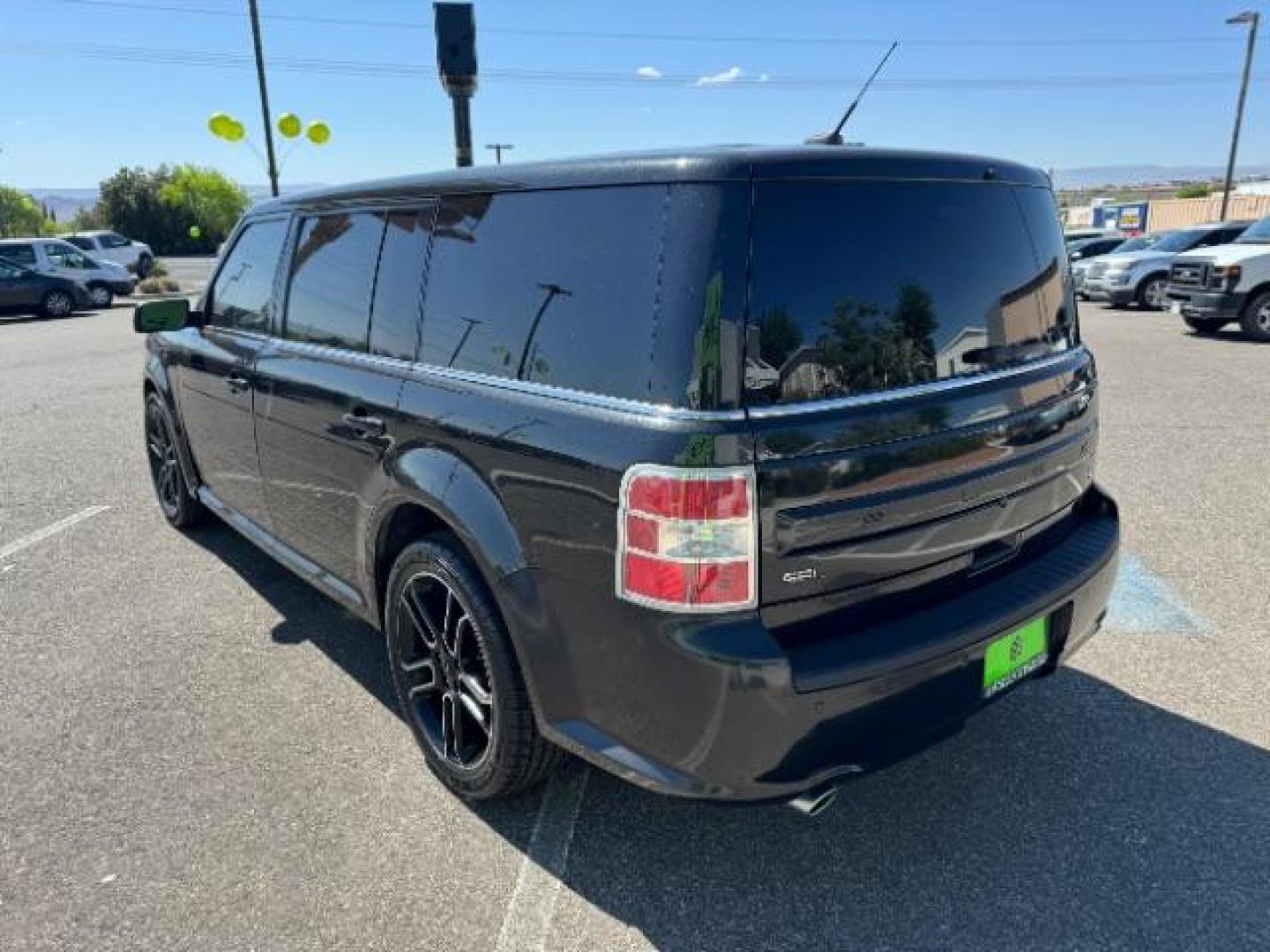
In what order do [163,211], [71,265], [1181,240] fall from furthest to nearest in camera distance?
[163,211] → [71,265] → [1181,240]

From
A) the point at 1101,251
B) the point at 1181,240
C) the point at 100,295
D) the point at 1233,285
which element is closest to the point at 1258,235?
the point at 1233,285

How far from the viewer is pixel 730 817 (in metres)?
2.64

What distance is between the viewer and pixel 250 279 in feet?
13.0

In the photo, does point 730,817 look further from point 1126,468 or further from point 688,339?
point 1126,468

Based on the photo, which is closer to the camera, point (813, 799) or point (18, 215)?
point (813, 799)

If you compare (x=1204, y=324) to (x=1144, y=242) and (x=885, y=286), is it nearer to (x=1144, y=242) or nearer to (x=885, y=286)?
(x=1144, y=242)

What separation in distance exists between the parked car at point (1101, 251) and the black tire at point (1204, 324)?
422 cm

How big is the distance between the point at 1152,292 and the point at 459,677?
775 inches

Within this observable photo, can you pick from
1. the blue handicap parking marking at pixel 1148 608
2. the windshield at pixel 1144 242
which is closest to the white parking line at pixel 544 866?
the blue handicap parking marking at pixel 1148 608

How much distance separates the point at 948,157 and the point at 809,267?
66 centimetres

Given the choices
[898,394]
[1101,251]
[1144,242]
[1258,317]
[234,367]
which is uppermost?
[898,394]

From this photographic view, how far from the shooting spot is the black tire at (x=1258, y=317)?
12.5 meters

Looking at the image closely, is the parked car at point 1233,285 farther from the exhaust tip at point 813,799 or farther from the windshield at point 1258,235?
the exhaust tip at point 813,799

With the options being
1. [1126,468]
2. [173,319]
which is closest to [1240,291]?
[1126,468]
